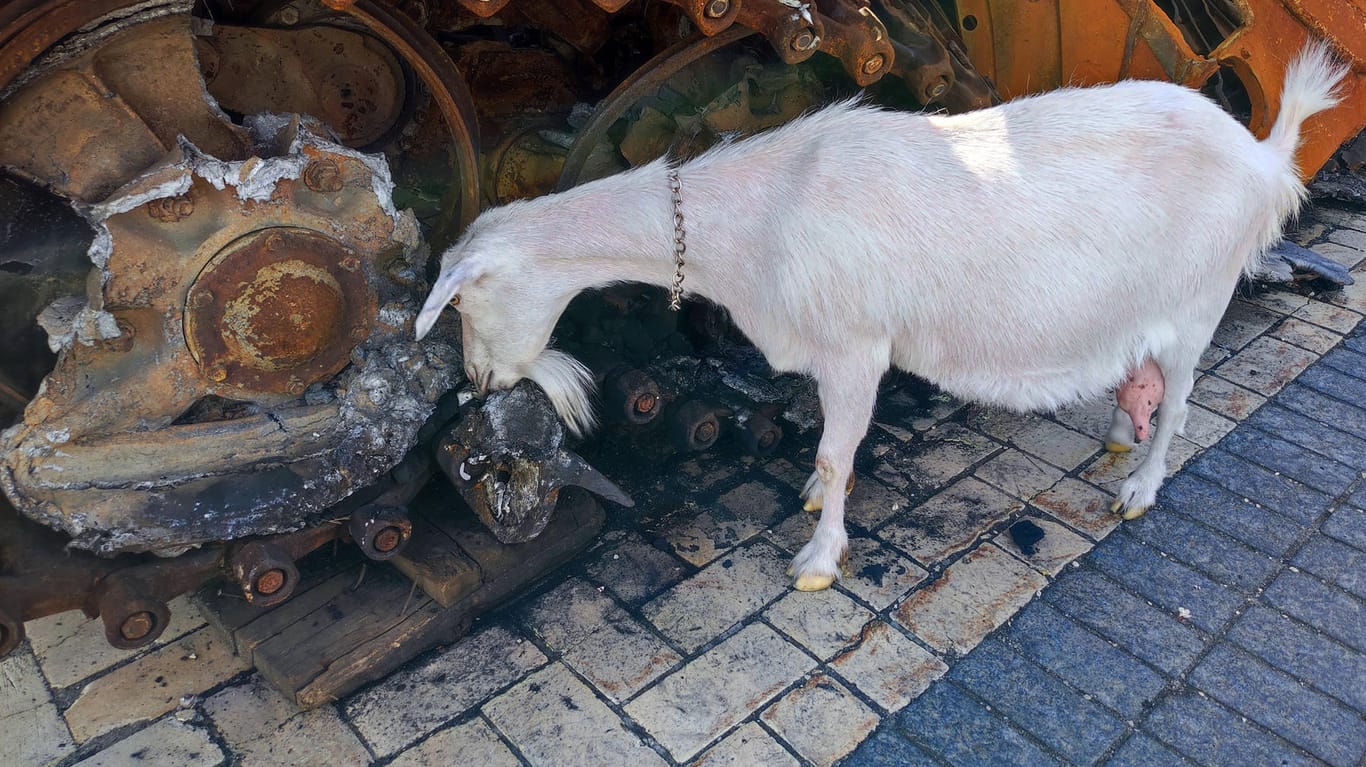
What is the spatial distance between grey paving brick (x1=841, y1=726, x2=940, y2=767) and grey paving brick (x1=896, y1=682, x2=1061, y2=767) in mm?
36

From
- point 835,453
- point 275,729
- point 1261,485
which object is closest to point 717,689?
point 835,453

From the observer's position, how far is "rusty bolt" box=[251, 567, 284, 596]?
2781 millimetres

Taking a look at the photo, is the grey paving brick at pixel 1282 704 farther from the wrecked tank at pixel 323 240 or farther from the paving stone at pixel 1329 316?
the paving stone at pixel 1329 316

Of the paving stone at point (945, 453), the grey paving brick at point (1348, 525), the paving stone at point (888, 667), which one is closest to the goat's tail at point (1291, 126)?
the grey paving brick at point (1348, 525)

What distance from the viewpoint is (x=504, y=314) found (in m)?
2.92

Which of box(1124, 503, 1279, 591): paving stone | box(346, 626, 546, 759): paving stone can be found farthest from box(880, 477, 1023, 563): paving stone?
box(346, 626, 546, 759): paving stone

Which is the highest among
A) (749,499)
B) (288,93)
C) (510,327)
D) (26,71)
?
(26,71)

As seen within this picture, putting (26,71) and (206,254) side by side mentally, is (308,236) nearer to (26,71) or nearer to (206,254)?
(206,254)

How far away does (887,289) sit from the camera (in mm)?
2914

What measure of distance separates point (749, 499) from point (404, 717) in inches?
57.7

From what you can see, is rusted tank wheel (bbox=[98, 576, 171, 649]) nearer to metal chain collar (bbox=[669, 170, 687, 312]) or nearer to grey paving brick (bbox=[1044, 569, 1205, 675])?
metal chain collar (bbox=[669, 170, 687, 312])

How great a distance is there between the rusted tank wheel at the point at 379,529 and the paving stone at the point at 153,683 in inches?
22.3

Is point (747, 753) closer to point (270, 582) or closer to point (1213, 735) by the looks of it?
point (1213, 735)

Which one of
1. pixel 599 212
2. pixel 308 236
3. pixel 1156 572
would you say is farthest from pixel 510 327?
pixel 1156 572
